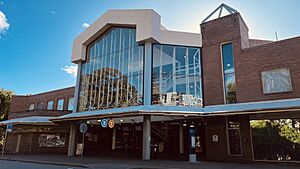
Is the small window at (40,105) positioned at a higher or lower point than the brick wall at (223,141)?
higher

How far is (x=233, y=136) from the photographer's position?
52.8ft

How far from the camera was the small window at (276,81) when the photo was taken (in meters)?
15.2

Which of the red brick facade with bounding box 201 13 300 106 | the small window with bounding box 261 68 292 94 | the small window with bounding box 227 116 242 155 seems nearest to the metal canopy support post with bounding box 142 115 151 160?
the red brick facade with bounding box 201 13 300 106

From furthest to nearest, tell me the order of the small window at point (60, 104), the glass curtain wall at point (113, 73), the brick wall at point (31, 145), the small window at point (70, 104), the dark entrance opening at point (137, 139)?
the small window at point (60, 104) → the small window at point (70, 104) → the brick wall at point (31, 145) → the dark entrance opening at point (137, 139) → the glass curtain wall at point (113, 73)

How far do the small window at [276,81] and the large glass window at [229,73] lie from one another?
2010 mm

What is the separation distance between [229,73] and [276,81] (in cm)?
311

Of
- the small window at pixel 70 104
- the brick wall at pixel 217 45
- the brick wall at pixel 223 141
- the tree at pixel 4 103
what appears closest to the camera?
the brick wall at pixel 223 141

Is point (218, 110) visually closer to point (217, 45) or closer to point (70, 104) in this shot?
point (217, 45)

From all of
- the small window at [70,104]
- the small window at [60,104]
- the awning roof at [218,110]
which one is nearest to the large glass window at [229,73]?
the awning roof at [218,110]

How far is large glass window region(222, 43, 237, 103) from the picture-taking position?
1702 centimetres

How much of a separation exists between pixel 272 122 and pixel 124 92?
34.8 feet

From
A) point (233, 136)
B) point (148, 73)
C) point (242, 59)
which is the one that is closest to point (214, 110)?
point (233, 136)

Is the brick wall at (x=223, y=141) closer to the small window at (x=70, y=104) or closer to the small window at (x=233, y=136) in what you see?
the small window at (x=233, y=136)

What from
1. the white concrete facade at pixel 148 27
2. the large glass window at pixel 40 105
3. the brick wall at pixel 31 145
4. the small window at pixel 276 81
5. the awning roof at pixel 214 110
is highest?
the white concrete facade at pixel 148 27
